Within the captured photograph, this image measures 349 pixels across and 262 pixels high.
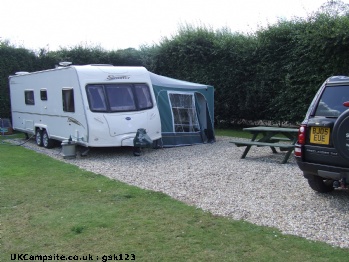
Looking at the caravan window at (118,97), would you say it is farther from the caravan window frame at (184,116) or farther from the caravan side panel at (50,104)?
the caravan window frame at (184,116)

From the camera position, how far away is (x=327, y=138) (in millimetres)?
6020

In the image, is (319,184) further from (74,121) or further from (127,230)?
(74,121)

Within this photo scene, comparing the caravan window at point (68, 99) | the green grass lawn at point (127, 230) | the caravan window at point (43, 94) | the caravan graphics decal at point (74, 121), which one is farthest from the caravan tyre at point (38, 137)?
the green grass lawn at point (127, 230)

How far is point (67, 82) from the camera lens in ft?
39.0

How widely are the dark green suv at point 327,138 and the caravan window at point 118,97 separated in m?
6.18

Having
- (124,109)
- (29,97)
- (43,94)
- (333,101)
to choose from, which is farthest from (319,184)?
(29,97)

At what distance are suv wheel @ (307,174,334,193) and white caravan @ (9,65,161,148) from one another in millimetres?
5681

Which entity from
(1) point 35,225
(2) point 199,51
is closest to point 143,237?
(1) point 35,225

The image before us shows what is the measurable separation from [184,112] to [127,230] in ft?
28.9

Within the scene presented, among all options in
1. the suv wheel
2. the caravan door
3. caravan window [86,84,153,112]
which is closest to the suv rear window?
the suv wheel

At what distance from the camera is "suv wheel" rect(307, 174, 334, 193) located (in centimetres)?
675

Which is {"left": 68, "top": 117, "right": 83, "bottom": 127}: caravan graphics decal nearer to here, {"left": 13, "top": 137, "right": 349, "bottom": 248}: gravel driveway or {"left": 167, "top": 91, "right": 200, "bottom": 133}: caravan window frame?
{"left": 13, "top": 137, "right": 349, "bottom": 248}: gravel driveway

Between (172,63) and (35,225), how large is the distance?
1468cm

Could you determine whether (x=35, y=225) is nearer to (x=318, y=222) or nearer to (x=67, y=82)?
(x=318, y=222)
